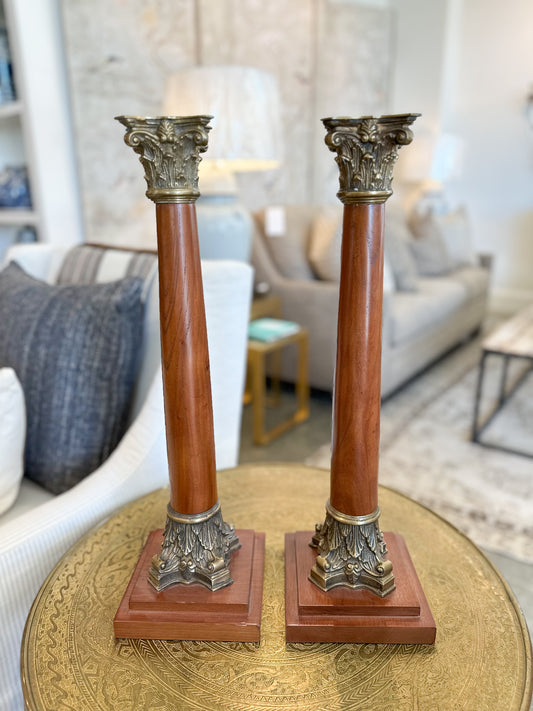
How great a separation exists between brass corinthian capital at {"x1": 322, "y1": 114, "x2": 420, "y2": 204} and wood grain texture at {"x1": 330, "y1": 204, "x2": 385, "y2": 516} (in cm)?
2

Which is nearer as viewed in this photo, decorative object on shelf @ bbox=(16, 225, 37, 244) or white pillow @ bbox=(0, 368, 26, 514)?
white pillow @ bbox=(0, 368, 26, 514)

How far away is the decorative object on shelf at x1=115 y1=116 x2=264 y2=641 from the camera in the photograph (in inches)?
22.5

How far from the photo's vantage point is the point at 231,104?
6.03 feet

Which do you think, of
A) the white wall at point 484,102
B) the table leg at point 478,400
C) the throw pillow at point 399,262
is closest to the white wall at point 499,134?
the white wall at point 484,102

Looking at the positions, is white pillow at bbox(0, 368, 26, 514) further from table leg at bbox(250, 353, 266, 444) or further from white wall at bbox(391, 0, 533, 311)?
white wall at bbox(391, 0, 533, 311)

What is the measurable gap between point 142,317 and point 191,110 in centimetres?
113

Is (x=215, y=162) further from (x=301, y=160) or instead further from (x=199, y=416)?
(x=199, y=416)

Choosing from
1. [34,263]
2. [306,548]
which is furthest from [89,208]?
[306,548]

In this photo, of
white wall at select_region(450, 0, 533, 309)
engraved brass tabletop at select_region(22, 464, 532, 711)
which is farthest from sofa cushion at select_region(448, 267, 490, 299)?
engraved brass tabletop at select_region(22, 464, 532, 711)

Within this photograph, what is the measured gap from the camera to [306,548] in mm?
740

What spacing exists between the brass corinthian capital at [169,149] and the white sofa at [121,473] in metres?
0.46

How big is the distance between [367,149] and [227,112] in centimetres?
145

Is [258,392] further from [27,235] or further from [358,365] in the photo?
[358,365]

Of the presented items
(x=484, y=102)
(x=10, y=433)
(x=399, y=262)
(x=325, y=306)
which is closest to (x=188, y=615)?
(x=10, y=433)
